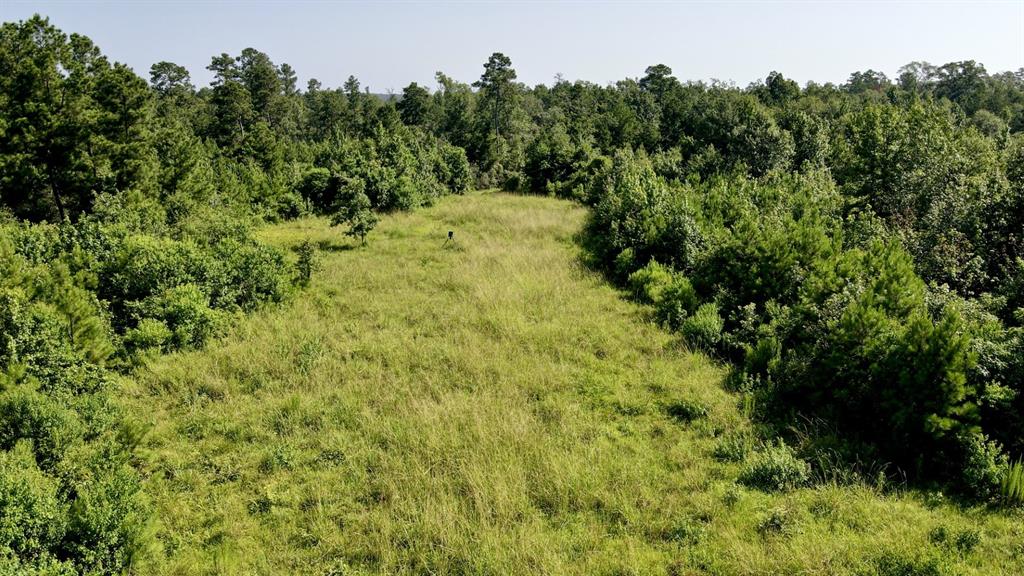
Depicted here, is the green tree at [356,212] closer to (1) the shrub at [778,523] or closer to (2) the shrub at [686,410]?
(2) the shrub at [686,410]

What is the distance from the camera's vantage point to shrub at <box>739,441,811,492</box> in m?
7.95

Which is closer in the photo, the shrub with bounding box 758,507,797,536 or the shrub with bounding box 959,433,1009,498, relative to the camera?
the shrub with bounding box 758,507,797,536

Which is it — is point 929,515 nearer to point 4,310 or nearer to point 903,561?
point 903,561

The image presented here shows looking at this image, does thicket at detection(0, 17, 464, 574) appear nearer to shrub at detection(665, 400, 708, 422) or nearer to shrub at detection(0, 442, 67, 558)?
shrub at detection(0, 442, 67, 558)

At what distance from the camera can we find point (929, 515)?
6.96m

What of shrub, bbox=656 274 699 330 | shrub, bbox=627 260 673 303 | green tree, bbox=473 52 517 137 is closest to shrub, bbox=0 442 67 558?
shrub, bbox=656 274 699 330

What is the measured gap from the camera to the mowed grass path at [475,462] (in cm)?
684

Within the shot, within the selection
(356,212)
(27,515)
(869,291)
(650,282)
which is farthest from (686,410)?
(356,212)

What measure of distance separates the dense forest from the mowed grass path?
33.3 inches

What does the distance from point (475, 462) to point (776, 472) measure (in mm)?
4666

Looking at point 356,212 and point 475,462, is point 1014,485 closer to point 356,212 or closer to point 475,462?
point 475,462

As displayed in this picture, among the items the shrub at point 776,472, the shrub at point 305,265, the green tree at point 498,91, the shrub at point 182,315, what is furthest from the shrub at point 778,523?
the green tree at point 498,91

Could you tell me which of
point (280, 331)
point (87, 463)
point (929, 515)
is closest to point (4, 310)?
point (87, 463)

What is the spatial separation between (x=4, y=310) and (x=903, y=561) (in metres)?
15.2
